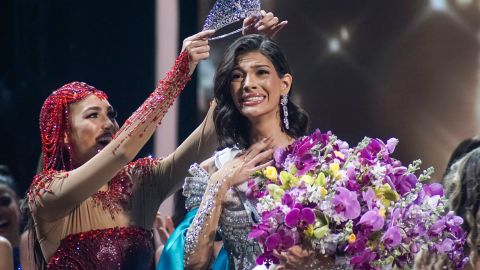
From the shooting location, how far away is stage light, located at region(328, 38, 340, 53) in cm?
458

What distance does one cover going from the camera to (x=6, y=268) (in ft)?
11.0

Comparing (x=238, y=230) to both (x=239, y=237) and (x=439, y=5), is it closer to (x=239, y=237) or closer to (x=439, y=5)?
(x=239, y=237)

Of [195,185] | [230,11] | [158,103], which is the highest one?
[230,11]

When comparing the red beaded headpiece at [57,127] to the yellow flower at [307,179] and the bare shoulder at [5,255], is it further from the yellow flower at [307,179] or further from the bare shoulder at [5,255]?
the yellow flower at [307,179]

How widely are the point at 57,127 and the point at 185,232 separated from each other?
585 millimetres

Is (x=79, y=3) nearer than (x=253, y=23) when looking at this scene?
No

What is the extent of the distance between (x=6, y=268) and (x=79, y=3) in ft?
6.79

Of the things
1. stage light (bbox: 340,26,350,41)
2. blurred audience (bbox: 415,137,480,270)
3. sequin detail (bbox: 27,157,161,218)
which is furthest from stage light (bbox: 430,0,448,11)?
sequin detail (bbox: 27,157,161,218)

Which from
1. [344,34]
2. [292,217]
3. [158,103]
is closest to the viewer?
[292,217]

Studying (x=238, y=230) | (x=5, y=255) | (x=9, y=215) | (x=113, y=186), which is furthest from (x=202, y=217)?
(x=9, y=215)

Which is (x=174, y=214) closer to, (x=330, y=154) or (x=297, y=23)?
(x=297, y=23)

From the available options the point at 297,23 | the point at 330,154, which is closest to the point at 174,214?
the point at 297,23

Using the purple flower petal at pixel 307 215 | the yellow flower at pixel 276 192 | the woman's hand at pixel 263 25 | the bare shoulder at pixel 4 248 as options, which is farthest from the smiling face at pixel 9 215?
the purple flower petal at pixel 307 215

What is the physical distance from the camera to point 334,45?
4.59 meters
